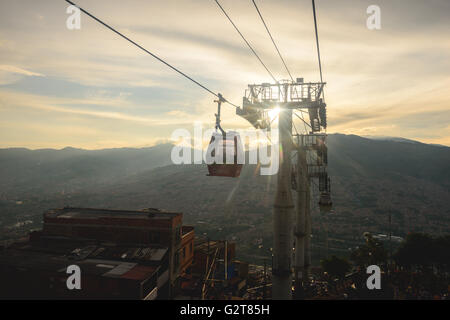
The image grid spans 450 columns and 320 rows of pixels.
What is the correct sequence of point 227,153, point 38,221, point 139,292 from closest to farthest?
1. point 227,153
2. point 139,292
3. point 38,221

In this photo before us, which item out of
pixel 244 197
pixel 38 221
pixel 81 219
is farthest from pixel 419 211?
pixel 38 221

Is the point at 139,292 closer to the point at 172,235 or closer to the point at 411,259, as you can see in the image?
the point at 172,235

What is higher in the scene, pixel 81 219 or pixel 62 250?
pixel 81 219

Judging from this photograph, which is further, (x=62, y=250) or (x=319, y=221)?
(x=319, y=221)
